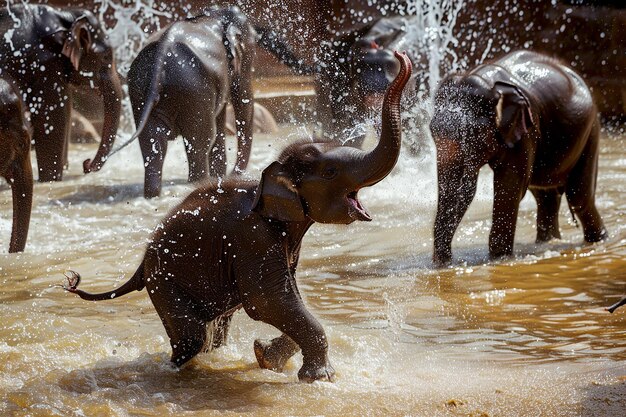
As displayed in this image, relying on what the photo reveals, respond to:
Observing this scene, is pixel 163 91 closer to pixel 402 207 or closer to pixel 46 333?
pixel 402 207

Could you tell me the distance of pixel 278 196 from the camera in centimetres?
408

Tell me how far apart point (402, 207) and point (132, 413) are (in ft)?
15.5

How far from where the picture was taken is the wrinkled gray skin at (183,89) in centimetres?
797

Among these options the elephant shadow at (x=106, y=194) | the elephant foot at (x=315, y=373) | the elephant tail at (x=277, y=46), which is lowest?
the elephant shadow at (x=106, y=194)

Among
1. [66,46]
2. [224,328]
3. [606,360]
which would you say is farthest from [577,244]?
[66,46]

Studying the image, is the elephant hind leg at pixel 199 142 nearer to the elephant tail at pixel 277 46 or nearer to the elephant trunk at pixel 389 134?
the elephant tail at pixel 277 46

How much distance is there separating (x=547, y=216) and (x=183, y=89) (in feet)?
9.09

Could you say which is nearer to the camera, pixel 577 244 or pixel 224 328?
pixel 224 328

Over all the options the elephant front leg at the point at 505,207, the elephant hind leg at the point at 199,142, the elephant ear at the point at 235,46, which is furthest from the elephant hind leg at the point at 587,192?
the elephant ear at the point at 235,46

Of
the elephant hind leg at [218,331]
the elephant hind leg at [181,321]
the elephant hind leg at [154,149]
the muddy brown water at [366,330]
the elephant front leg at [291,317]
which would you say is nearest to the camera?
the muddy brown water at [366,330]

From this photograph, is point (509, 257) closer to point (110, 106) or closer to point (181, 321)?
point (181, 321)

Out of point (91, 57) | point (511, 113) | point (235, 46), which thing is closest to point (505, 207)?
point (511, 113)

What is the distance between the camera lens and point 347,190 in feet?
13.2

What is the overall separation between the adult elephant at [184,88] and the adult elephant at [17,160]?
1.08 m
